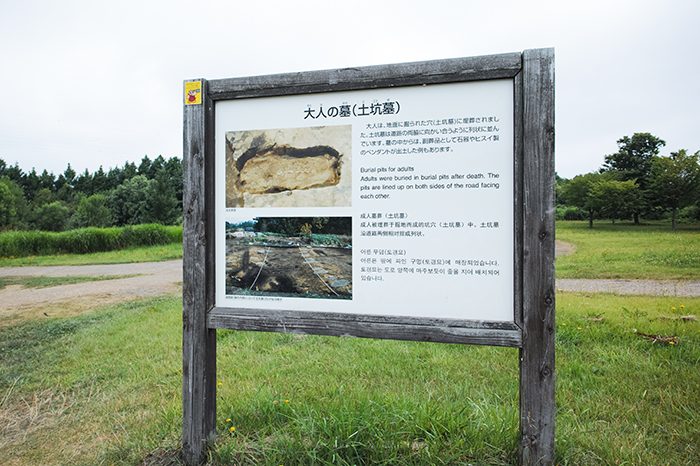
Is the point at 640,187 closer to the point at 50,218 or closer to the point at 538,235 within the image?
the point at 538,235

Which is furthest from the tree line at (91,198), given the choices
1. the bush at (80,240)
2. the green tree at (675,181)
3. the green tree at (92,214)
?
the green tree at (675,181)

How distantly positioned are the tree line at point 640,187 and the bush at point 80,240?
18673 millimetres

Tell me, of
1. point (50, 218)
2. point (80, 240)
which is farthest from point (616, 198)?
point (50, 218)

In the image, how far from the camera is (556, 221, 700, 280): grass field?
688cm

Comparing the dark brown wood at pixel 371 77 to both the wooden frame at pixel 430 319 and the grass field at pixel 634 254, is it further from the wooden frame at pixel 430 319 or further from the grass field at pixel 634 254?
the grass field at pixel 634 254

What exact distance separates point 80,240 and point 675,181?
829 inches

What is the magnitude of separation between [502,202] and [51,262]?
17969mm

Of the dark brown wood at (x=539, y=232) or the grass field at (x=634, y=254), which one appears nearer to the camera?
the dark brown wood at (x=539, y=232)

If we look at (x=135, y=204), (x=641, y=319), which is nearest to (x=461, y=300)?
(x=641, y=319)

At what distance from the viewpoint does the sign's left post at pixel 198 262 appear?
2600 mm

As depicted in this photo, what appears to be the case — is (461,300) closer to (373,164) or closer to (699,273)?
(373,164)

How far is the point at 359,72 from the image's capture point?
239cm

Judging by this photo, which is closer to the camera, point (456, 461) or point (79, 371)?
point (456, 461)

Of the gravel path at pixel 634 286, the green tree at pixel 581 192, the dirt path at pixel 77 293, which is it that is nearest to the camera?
the gravel path at pixel 634 286
